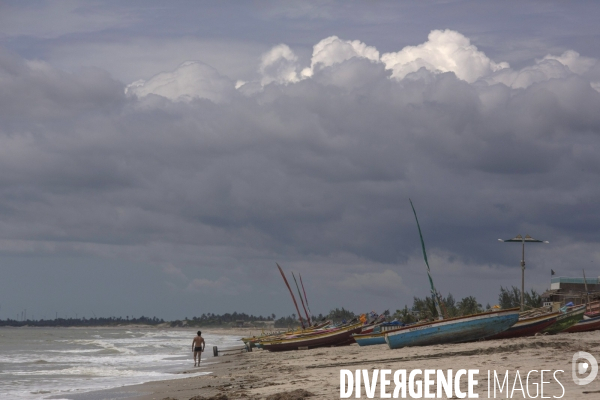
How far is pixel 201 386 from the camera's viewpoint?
24172 millimetres

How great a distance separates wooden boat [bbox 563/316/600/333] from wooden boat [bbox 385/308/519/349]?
6608 millimetres

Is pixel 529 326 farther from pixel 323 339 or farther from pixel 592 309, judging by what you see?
pixel 323 339

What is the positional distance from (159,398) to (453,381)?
10148mm

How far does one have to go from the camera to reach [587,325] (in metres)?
35.8

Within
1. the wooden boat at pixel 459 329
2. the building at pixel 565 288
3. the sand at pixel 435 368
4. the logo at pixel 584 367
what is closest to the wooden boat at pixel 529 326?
the wooden boat at pixel 459 329

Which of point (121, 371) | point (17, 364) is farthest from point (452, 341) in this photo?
point (17, 364)

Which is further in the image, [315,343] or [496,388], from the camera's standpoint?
[315,343]

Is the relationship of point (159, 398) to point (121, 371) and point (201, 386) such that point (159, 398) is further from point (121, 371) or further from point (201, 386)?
point (121, 371)

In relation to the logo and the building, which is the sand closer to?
the logo

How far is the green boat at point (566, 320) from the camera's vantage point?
32994 millimetres

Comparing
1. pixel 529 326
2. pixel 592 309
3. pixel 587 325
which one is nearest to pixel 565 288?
pixel 592 309

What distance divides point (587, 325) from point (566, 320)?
3.03m

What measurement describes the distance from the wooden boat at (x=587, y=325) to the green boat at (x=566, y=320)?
860 millimetres

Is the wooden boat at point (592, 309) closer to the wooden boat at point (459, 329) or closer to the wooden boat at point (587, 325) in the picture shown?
the wooden boat at point (587, 325)
